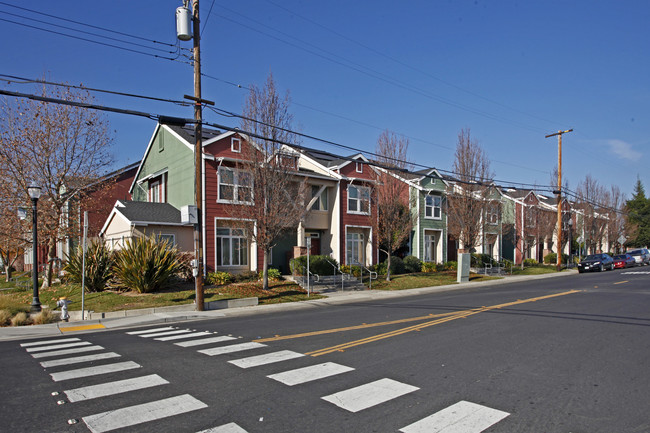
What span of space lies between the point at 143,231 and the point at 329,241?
11.2 meters

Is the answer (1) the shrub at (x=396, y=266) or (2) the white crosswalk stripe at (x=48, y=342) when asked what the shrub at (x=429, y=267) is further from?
(2) the white crosswalk stripe at (x=48, y=342)

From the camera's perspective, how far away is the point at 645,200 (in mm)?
81125

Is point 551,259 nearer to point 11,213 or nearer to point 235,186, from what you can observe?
point 235,186

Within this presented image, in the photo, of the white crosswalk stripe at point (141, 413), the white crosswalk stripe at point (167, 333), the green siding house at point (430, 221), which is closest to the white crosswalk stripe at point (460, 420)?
the white crosswalk stripe at point (141, 413)

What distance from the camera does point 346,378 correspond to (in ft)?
22.4

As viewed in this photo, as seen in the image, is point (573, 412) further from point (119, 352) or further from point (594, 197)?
point (594, 197)

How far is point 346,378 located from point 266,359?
1.84 meters

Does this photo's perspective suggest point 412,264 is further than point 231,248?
Yes

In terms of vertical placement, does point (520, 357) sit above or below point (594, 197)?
below

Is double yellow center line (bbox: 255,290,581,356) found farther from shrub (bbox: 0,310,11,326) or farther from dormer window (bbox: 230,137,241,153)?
dormer window (bbox: 230,137,241,153)

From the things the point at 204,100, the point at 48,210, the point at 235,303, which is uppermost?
the point at 204,100

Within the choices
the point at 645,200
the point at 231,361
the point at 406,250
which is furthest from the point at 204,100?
the point at 645,200

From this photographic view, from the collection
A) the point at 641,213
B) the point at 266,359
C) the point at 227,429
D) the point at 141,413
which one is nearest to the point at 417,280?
the point at 266,359

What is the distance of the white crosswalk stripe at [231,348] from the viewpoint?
28.9ft
